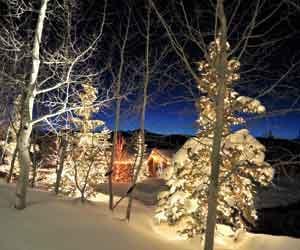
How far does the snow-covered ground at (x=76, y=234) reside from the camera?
8.55m

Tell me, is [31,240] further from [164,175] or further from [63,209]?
[164,175]

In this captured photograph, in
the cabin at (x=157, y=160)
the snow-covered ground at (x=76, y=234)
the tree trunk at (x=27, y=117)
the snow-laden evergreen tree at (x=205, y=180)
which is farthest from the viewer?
the cabin at (x=157, y=160)

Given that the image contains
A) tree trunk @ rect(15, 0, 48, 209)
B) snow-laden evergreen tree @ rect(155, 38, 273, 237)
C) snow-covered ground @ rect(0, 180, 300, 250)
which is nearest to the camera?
snow-covered ground @ rect(0, 180, 300, 250)

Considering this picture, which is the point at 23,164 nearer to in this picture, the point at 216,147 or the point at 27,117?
the point at 27,117

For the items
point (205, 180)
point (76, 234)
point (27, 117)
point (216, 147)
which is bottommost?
point (76, 234)

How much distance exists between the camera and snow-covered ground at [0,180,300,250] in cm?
855

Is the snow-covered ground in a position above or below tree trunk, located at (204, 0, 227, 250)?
below

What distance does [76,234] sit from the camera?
383 inches

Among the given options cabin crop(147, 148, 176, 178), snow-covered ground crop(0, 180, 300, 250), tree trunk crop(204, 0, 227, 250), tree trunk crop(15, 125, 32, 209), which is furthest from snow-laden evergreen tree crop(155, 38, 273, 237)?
cabin crop(147, 148, 176, 178)

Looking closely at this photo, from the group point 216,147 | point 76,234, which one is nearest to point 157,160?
point 76,234

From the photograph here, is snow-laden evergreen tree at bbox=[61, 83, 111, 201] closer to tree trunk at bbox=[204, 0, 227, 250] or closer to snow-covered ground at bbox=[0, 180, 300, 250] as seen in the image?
snow-covered ground at bbox=[0, 180, 300, 250]

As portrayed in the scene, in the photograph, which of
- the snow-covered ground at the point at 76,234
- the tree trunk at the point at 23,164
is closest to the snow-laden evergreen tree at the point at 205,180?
the snow-covered ground at the point at 76,234

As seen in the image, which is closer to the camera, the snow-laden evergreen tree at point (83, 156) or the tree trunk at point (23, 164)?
the tree trunk at point (23, 164)

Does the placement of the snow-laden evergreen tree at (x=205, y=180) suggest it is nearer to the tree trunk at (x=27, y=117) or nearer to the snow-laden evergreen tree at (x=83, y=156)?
the tree trunk at (x=27, y=117)
